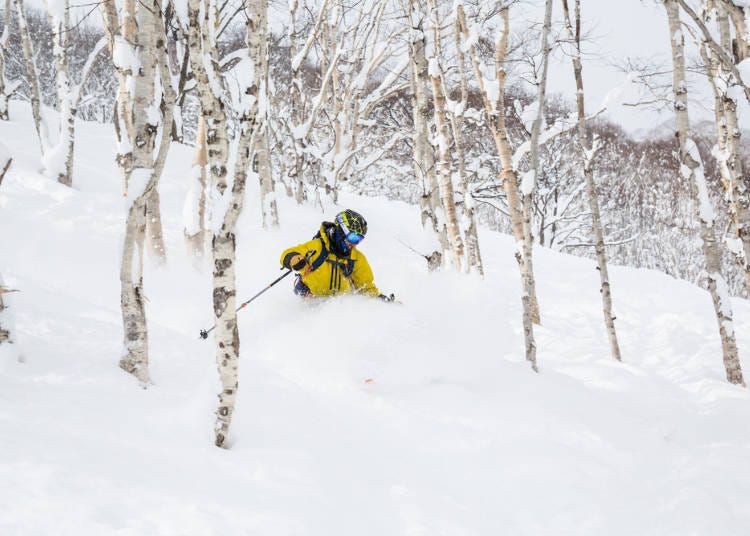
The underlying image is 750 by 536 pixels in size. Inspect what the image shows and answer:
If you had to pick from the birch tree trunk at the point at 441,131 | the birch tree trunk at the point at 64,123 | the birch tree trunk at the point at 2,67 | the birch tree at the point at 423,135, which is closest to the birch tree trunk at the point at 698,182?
the birch tree trunk at the point at 441,131

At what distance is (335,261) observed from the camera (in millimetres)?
5887

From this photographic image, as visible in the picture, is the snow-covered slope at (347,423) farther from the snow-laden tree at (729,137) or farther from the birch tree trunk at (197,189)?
the snow-laden tree at (729,137)

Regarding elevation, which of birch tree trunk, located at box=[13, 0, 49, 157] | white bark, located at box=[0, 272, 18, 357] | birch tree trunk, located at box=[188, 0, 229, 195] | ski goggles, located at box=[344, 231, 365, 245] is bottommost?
white bark, located at box=[0, 272, 18, 357]

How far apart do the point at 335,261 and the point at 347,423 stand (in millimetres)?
2435

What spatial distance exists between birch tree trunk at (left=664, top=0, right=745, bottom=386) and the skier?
13.6 feet

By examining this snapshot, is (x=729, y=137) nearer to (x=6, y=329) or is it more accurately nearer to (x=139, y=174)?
(x=139, y=174)

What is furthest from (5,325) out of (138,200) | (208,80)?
(208,80)

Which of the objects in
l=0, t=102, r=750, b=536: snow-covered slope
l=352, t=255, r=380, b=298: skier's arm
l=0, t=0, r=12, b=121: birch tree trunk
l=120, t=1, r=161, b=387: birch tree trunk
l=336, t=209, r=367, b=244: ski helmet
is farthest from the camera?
l=0, t=0, r=12, b=121: birch tree trunk

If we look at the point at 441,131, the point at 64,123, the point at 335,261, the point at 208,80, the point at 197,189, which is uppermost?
the point at 64,123

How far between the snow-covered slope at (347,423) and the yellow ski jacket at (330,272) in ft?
0.83

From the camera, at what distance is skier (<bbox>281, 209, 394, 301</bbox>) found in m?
5.72

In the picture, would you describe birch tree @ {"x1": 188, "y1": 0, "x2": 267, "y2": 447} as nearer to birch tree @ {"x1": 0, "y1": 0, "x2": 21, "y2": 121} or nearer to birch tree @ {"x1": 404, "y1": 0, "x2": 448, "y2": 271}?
birch tree @ {"x1": 404, "y1": 0, "x2": 448, "y2": 271}

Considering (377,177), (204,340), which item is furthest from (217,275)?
(377,177)

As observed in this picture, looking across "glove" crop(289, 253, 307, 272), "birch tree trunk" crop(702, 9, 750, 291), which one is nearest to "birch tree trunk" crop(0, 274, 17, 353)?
"glove" crop(289, 253, 307, 272)
